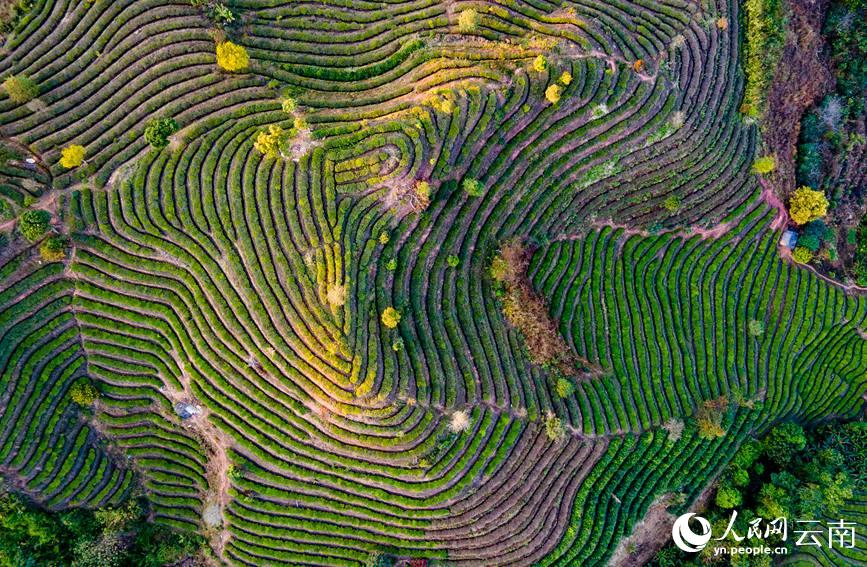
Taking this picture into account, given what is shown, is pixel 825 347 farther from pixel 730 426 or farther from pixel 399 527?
pixel 399 527

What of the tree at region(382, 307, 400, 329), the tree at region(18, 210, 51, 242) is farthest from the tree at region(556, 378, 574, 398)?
the tree at region(18, 210, 51, 242)

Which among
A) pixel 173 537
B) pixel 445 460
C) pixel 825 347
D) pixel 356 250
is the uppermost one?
pixel 825 347

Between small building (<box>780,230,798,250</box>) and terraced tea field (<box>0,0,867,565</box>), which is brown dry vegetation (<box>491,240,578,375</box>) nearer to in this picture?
terraced tea field (<box>0,0,867,565</box>)

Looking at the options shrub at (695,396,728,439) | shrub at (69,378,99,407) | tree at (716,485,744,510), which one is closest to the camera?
shrub at (69,378,99,407)

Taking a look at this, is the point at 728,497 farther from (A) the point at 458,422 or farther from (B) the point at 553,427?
(A) the point at 458,422

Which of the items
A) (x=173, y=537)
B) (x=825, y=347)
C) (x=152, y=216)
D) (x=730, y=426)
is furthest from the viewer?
(x=825, y=347)

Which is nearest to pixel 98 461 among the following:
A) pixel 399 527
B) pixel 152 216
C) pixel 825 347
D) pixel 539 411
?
pixel 152 216
